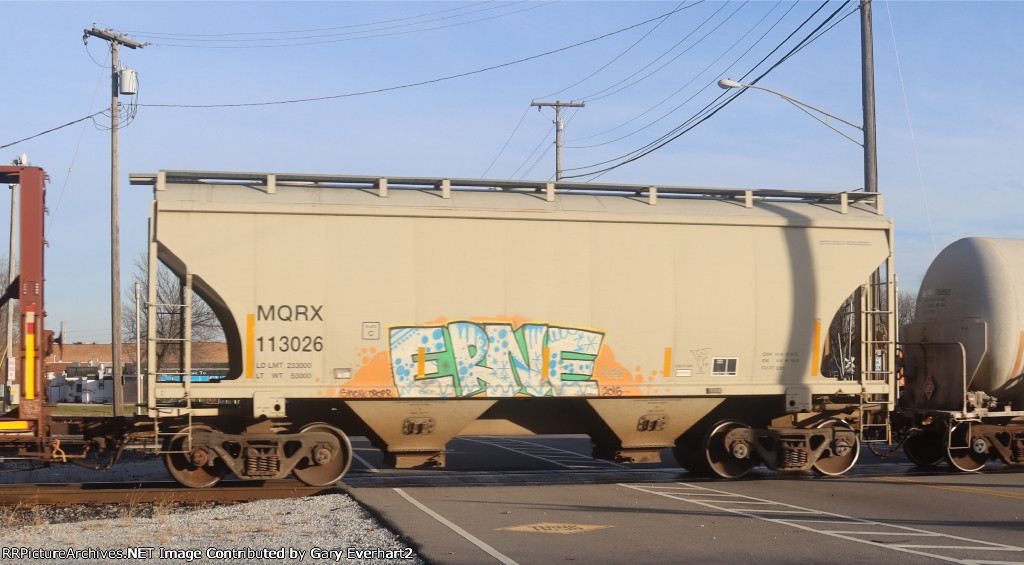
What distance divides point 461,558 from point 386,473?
26.0 ft

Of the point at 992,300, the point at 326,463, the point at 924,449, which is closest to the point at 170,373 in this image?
the point at 326,463

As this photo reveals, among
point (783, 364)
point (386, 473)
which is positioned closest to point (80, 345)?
point (386, 473)

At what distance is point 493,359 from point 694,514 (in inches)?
136

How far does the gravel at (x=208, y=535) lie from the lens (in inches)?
322

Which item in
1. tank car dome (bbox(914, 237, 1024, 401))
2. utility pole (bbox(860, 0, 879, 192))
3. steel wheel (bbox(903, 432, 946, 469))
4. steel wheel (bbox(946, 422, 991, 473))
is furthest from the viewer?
utility pole (bbox(860, 0, 879, 192))

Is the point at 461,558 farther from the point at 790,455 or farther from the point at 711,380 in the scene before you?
the point at 790,455

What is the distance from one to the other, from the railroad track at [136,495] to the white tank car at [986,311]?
10.4m

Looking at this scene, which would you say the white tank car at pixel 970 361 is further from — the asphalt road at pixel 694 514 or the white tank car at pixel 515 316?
the white tank car at pixel 515 316

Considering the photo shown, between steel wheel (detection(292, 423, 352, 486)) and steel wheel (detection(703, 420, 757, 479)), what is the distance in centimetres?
539

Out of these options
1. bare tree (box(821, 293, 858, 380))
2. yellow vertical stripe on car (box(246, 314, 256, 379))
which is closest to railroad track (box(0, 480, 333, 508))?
Result: yellow vertical stripe on car (box(246, 314, 256, 379))

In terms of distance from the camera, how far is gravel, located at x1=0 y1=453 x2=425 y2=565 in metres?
8.18

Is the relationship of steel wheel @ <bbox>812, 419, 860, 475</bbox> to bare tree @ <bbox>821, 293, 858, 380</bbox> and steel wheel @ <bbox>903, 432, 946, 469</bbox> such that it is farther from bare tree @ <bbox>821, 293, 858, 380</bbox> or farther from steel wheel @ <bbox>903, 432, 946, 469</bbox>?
steel wheel @ <bbox>903, 432, 946, 469</bbox>

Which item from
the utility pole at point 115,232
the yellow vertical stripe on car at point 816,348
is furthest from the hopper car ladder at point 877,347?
the utility pole at point 115,232

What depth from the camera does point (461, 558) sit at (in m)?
7.80
